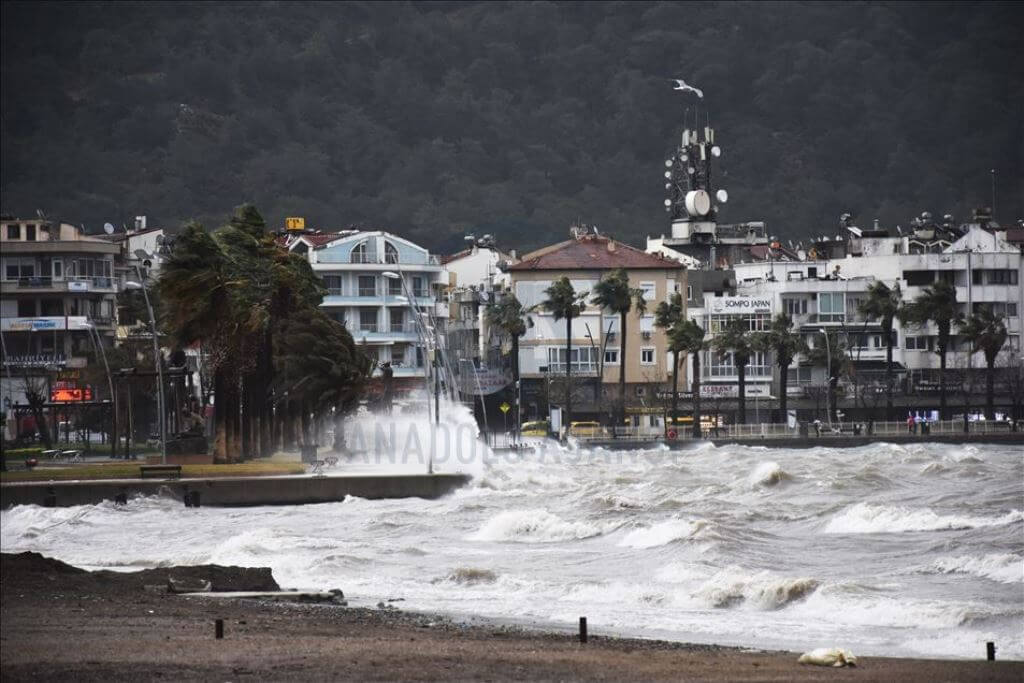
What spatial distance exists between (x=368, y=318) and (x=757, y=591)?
111 metres


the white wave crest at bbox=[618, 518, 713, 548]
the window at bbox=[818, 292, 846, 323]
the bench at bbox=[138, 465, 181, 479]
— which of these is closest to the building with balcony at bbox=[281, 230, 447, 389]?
the window at bbox=[818, 292, 846, 323]

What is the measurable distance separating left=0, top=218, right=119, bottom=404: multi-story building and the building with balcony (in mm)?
24196

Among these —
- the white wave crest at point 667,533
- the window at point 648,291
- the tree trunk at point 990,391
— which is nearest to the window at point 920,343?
the tree trunk at point 990,391

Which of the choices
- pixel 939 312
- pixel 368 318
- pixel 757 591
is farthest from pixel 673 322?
pixel 757 591

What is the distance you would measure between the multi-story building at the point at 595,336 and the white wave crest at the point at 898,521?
281 feet

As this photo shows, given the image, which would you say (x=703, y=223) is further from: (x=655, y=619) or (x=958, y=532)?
(x=655, y=619)

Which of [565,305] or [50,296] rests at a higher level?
[50,296]

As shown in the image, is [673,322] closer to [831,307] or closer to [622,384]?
[622,384]

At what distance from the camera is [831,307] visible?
147750 millimetres

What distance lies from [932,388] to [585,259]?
3016 centimetres

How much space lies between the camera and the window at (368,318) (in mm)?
144875

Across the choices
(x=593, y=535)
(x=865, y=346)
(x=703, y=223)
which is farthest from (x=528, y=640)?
(x=703, y=223)

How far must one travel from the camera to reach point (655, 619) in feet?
109

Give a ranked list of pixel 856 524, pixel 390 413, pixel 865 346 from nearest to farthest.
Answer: pixel 856 524
pixel 390 413
pixel 865 346
